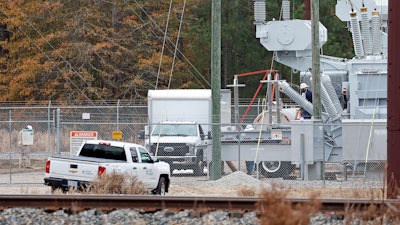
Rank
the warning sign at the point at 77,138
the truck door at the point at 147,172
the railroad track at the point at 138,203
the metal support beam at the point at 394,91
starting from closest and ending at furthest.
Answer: the railroad track at the point at 138,203 < the metal support beam at the point at 394,91 < the truck door at the point at 147,172 < the warning sign at the point at 77,138

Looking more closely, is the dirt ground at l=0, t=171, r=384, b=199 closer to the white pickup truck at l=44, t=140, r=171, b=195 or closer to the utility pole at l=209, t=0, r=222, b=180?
the utility pole at l=209, t=0, r=222, b=180

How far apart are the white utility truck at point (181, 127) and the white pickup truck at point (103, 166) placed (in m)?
5.34

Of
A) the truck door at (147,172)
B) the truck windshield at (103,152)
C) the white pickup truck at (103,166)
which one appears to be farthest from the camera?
the truck windshield at (103,152)

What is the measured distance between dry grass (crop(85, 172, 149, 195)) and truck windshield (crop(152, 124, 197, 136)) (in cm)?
1260

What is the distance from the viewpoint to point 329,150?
3075 centimetres

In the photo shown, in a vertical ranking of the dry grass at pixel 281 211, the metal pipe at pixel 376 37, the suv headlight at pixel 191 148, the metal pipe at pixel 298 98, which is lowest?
the dry grass at pixel 281 211

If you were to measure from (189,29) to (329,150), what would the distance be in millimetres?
23529

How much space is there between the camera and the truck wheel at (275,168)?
3166cm

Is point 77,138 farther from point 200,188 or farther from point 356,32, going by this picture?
point 356,32

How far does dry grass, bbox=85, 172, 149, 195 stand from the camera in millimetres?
20781

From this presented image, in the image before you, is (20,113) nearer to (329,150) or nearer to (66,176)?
(329,150)

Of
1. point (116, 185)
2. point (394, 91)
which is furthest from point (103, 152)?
point (394, 91)

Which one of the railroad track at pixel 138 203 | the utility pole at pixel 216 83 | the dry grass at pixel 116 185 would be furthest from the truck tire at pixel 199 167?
the railroad track at pixel 138 203

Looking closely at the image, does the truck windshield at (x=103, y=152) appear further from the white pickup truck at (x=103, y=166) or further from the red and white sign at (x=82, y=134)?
the red and white sign at (x=82, y=134)
